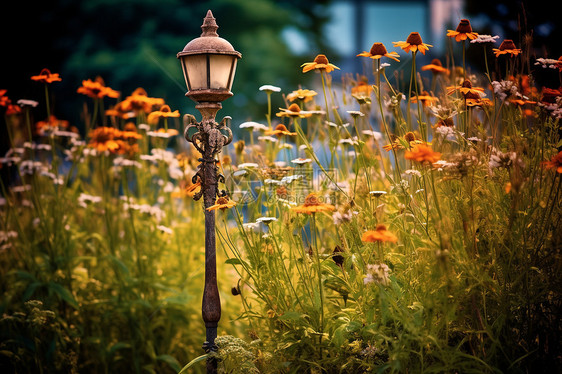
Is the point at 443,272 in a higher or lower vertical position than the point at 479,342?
higher

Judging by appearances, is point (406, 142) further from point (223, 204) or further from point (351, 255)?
point (223, 204)

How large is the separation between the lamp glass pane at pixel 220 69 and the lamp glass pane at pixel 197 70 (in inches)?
1.5

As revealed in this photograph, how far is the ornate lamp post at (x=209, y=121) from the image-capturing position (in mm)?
2578

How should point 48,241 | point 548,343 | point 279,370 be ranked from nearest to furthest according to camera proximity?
point 548,343, point 279,370, point 48,241

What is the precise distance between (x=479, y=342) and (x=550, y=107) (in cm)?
99

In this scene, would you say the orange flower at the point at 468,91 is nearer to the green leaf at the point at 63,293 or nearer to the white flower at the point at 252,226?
the white flower at the point at 252,226

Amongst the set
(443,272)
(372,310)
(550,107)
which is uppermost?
(550,107)

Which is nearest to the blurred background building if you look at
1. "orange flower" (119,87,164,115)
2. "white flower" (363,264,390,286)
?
"orange flower" (119,87,164,115)

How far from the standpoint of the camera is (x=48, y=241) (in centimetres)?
344

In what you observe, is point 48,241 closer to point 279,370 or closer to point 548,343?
point 279,370

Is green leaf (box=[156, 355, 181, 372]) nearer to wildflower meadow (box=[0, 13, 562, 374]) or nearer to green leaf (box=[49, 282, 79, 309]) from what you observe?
wildflower meadow (box=[0, 13, 562, 374])

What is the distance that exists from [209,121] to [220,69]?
253 millimetres

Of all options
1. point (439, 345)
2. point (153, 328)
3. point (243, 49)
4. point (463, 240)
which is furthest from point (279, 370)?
point (243, 49)

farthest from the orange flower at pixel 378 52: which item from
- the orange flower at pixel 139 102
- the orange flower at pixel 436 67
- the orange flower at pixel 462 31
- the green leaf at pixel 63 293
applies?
the green leaf at pixel 63 293
